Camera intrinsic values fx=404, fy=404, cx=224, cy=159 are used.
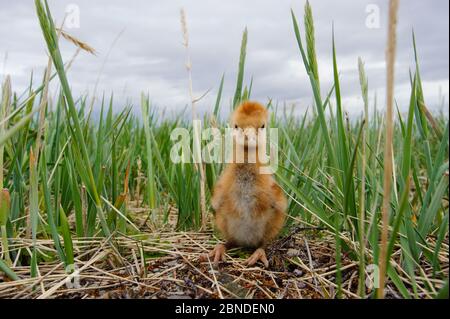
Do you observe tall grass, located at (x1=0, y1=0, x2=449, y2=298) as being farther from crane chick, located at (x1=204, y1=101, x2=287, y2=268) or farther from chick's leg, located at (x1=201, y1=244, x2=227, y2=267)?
chick's leg, located at (x1=201, y1=244, x2=227, y2=267)

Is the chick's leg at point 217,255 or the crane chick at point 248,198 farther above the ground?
the crane chick at point 248,198

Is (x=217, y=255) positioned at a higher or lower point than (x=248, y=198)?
lower

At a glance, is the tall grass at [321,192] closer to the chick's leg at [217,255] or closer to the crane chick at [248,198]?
the crane chick at [248,198]

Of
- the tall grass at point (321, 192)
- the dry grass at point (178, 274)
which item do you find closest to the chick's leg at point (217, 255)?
the dry grass at point (178, 274)

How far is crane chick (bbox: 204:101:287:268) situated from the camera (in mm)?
2229

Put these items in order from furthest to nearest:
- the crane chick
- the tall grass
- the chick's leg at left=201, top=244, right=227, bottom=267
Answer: the crane chick
the chick's leg at left=201, top=244, right=227, bottom=267
the tall grass

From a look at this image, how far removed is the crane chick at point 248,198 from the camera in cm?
223

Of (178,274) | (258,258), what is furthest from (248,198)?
(178,274)

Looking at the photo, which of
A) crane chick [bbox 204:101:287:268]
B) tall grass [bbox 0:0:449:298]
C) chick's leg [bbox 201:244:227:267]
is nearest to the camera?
tall grass [bbox 0:0:449:298]

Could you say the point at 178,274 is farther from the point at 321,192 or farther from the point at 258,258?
the point at 321,192

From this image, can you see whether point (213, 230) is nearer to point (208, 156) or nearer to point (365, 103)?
point (208, 156)

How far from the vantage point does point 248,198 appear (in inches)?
89.6

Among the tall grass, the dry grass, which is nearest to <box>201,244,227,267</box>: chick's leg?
the dry grass
